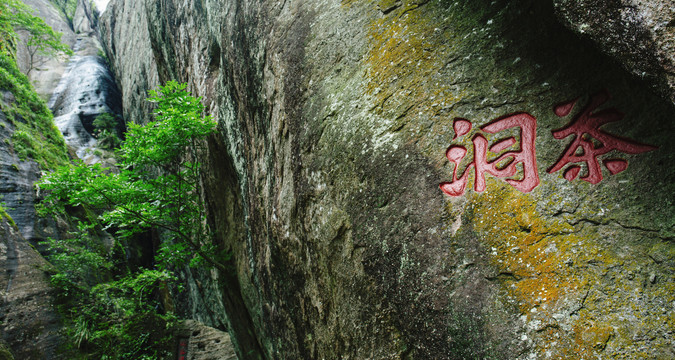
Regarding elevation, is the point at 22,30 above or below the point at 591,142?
above

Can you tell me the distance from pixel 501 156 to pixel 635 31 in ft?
3.11

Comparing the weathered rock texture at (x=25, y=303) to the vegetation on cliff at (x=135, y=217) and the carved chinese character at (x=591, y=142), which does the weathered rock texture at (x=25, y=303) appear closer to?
the vegetation on cliff at (x=135, y=217)

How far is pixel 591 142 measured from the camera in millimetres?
2072

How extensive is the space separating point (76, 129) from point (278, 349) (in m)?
18.4

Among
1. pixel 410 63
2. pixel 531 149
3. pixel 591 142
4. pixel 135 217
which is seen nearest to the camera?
pixel 591 142

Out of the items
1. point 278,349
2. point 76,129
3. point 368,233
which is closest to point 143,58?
point 76,129

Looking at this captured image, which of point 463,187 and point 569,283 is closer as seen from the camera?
point 569,283

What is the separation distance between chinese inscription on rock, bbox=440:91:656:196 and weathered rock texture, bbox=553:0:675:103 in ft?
1.32

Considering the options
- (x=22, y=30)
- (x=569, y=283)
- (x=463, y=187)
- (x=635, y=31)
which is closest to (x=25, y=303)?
(x=463, y=187)

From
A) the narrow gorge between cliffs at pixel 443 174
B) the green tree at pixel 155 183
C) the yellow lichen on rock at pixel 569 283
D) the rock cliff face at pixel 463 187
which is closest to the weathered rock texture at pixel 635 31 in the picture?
the narrow gorge between cliffs at pixel 443 174

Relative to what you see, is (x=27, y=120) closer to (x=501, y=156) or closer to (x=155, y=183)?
(x=155, y=183)

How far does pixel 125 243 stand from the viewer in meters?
12.3

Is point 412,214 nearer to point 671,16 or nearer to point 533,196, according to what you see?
point 533,196

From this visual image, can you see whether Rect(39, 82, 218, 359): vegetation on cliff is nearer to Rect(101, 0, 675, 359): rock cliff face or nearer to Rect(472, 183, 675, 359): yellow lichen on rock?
Rect(101, 0, 675, 359): rock cliff face
